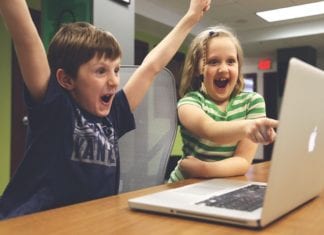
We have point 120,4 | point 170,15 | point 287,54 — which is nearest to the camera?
point 120,4

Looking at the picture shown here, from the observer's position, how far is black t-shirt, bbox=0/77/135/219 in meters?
0.95

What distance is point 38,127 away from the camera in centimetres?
99

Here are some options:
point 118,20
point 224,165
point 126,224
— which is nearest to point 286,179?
point 126,224

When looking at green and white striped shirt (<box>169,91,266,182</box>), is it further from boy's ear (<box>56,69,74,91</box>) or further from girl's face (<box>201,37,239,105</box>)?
boy's ear (<box>56,69,74,91</box>)

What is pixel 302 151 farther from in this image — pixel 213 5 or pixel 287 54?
pixel 287 54

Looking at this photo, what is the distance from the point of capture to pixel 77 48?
107 centimetres

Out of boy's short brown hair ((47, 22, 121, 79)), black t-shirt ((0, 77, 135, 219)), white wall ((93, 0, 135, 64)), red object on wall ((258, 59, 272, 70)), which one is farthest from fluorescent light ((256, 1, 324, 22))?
black t-shirt ((0, 77, 135, 219))

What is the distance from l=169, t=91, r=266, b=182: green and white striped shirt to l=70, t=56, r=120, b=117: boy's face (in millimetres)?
318

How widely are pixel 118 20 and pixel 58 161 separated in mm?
1291

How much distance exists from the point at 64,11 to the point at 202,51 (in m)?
1.11

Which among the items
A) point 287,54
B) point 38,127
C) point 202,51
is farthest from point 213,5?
point 38,127

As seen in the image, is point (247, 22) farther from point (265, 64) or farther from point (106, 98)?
point (106, 98)

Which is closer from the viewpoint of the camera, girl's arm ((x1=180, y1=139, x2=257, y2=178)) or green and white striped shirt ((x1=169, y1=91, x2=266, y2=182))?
girl's arm ((x1=180, y1=139, x2=257, y2=178))

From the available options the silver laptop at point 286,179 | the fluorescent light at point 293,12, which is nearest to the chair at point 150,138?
the silver laptop at point 286,179
